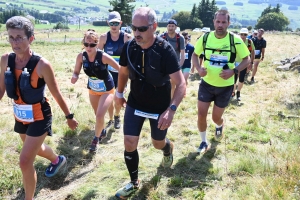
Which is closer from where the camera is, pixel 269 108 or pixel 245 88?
pixel 269 108

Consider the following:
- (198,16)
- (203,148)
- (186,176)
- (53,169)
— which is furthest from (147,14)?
(198,16)

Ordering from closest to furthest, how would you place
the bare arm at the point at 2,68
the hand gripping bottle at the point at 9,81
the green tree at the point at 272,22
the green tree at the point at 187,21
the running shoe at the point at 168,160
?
the hand gripping bottle at the point at 9,81
the bare arm at the point at 2,68
the running shoe at the point at 168,160
the green tree at the point at 187,21
the green tree at the point at 272,22

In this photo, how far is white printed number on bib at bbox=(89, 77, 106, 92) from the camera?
17.5ft

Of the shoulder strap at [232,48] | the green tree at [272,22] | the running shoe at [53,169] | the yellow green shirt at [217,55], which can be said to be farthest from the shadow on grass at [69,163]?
the green tree at [272,22]

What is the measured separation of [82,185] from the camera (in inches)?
167

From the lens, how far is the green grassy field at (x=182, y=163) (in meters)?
3.98

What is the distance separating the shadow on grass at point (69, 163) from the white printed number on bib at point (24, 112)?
4.20 feet

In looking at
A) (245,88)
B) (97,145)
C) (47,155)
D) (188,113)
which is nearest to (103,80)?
(97,145)

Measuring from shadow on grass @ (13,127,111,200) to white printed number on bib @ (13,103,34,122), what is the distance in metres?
1.28

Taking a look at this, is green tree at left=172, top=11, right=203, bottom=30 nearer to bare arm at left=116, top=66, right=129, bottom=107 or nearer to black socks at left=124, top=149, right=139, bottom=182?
bare arm at left=116, top=66, right=129, bottom=107

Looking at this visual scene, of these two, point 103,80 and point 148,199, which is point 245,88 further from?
point 148,199

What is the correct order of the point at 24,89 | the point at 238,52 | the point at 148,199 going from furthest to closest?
the point at 238,52, the point at 148,199, the point at 24,89

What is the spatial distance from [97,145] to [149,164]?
1.16 meters

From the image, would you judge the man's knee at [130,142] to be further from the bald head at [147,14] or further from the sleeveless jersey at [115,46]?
the sleeveless jersey at [115,46]
